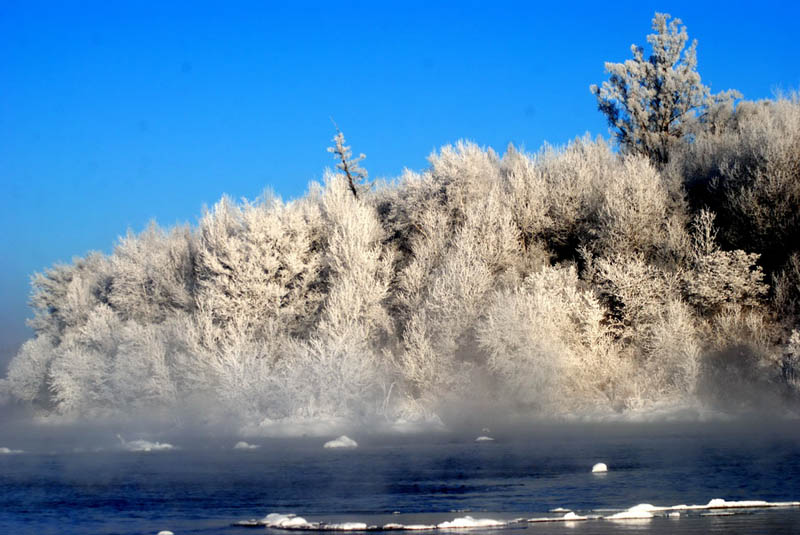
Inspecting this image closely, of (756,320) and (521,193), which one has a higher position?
(521,193)

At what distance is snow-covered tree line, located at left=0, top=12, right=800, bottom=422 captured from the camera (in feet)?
140

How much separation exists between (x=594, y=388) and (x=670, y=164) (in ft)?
51.7

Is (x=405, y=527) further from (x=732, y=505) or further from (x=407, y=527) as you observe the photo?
(x=732, y=505)

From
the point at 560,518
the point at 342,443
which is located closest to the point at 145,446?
the point at 342,443

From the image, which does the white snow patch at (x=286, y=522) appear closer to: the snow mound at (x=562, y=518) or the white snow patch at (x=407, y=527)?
the white snow patch at (x=407, y=527)

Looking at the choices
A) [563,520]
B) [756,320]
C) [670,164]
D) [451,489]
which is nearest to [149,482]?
[451,489]

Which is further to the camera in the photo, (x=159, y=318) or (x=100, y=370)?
(x=159, y=318)

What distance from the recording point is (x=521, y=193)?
53.7 m

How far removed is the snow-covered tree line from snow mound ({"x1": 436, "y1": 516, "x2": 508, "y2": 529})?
80.5 feet

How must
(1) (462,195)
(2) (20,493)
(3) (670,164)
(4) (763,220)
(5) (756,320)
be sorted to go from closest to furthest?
(2) (20,493)
(5) (756,320)
(4) (763,220)
(3) (670,164)
(1) (462,195)

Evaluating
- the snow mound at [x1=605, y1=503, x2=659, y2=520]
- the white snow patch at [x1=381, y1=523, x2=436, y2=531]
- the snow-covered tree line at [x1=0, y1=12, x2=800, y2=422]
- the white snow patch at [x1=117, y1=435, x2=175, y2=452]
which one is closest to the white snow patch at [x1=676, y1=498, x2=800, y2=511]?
the snow mound at [x1=605, y1=503, x2=659, y2=520]

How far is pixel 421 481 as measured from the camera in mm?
25078

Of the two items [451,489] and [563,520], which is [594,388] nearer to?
[451,489]

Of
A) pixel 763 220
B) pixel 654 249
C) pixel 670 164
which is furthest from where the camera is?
pixel 670 164
